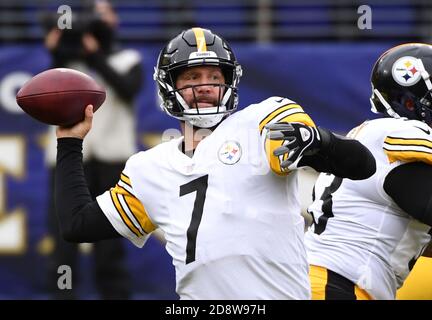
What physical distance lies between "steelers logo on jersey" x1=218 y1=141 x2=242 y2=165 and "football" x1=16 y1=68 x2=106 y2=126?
0.54 meters

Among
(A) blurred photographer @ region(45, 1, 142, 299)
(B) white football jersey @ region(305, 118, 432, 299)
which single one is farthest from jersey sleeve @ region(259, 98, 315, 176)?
(A) blurred photographer @ region(45, 1, 142, 299)

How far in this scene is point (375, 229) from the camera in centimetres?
393

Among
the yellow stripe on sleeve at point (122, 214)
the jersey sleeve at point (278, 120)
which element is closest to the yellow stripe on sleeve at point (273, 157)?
the jersey sleeve at point (278, 120)

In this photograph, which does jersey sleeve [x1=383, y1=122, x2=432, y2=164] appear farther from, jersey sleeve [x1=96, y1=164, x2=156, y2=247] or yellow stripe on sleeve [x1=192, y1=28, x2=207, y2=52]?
jersey sleeve [x1=96, y1=164, x2=156, y2=247]

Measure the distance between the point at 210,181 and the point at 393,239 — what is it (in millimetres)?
917

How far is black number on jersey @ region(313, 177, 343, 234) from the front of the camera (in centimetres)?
406

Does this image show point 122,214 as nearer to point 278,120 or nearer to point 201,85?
point 201,85

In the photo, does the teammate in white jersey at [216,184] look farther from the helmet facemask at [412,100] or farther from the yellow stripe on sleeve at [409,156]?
the helmet facemask at [412,100]

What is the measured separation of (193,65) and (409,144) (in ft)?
2.79

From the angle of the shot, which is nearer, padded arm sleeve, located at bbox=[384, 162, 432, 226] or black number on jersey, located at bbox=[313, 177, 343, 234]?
padded arm sleeve, located at bbox=[384, 162, 432, 226]

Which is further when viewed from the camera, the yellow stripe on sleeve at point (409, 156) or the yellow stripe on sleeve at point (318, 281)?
the yellow stripe on sleeve at point (318, 281)

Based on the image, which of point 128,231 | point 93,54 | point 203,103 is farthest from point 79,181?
point 93,54

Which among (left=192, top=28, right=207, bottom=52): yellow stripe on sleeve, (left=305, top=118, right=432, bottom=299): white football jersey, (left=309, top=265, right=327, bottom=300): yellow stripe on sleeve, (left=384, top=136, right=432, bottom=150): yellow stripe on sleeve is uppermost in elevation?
(left=192, top=28, right=207, bottom=52): yellow stripe on sleeve

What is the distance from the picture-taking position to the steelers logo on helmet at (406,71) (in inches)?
161
